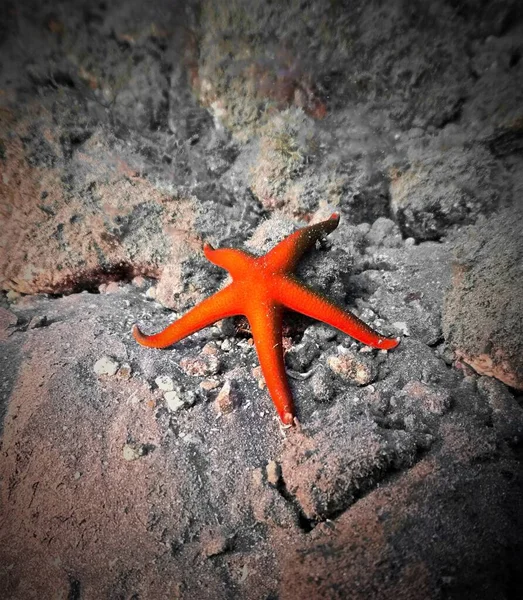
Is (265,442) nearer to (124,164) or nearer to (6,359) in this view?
(6,359)

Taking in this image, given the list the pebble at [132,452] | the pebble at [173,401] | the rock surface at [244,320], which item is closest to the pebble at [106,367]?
the rock surface at [244,320]

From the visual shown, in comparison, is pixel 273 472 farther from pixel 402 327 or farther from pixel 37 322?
pixel 37 322

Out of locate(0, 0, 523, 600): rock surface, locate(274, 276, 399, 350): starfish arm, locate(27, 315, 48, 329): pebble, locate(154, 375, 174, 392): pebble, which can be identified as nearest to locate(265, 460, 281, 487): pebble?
locate(0, 0, 523, 600): rock surface

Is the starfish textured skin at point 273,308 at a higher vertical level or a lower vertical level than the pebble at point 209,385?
higher

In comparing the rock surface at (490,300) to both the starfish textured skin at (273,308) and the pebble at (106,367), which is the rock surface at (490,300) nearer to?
the starfish textured skin at (273,308)

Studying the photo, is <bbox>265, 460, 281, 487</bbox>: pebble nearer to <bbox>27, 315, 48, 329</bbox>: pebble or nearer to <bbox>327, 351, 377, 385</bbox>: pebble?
<bbox>327, 351, 377, 385</bbox>: pebble

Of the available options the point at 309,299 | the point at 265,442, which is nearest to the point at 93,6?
the point at 309,299

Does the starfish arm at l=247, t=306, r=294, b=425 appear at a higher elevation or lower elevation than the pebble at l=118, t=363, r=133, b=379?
lower
